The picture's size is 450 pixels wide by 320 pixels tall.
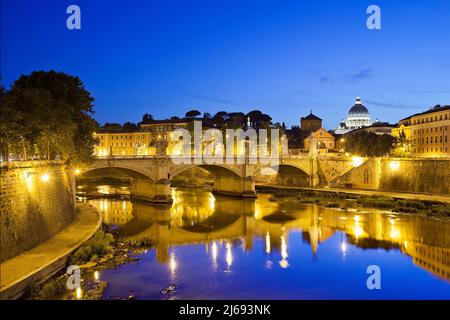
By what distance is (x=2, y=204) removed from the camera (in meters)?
17.9

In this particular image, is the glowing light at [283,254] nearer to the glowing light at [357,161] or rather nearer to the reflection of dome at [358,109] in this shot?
the glowing light at [357,161]

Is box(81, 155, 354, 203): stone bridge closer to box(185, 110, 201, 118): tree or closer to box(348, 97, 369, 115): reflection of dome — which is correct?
box(185, 110, 201, 118): tree

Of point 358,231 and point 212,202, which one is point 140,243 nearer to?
point 358,231

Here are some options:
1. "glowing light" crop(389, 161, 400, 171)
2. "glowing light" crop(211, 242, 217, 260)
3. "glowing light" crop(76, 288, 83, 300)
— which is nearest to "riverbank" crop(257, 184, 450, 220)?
"glowing light" crop(389, 161, 400, 171)

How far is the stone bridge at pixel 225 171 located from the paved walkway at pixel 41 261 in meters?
17.1

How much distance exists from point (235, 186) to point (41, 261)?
121 ft

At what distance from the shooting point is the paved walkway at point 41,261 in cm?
1501

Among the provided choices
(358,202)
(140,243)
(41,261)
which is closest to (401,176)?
(358,202)

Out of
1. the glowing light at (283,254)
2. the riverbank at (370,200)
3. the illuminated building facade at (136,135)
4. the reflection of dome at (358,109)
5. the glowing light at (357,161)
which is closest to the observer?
the glowing light at (283,254)

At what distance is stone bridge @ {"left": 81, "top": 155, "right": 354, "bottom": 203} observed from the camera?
146ft

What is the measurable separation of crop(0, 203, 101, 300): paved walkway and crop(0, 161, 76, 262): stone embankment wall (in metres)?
0.42

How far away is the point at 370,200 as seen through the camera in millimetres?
43938

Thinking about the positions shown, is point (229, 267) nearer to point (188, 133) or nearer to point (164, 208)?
point (164, 208)

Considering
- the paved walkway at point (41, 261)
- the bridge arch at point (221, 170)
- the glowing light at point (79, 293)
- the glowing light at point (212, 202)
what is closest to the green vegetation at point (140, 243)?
the paved walkway at point (41, 261)
